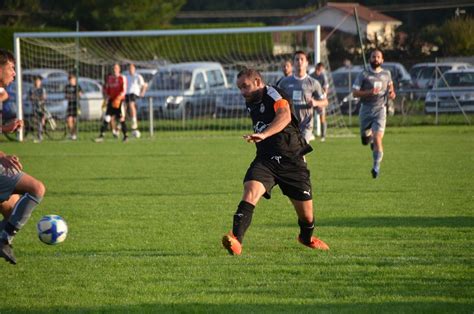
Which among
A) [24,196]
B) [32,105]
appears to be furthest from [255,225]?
[32,105]

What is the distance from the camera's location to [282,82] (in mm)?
13602

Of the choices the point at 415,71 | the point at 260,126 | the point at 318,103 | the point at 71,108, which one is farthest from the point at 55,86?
the point at 260,126

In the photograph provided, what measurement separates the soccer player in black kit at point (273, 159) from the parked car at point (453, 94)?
19.4m

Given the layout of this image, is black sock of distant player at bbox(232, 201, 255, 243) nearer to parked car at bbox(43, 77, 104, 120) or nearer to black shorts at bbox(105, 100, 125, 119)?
black shorts at bbox(105, 100, 125, 119)

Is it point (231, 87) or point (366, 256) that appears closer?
point (366, 256)

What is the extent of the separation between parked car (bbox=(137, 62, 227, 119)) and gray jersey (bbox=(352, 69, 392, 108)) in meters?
14.3

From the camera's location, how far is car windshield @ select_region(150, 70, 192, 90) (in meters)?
29.5

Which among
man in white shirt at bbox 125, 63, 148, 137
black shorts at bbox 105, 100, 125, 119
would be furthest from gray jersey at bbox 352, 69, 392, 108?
man in white shirt at bbox 125, 63, 148, 137

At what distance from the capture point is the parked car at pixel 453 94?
87.8ft

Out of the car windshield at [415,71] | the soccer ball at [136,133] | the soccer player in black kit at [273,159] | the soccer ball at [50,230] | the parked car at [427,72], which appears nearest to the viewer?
the soccer ball at [50,230]

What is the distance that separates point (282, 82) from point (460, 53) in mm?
19689

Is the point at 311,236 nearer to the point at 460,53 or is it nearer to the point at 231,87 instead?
the point at 231,87

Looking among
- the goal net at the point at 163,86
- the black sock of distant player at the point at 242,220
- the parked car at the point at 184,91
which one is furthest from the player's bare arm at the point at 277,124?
the parked car at the point at 184,91

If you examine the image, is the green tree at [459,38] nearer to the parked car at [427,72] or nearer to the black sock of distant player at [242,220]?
the parked car at [427,72]
